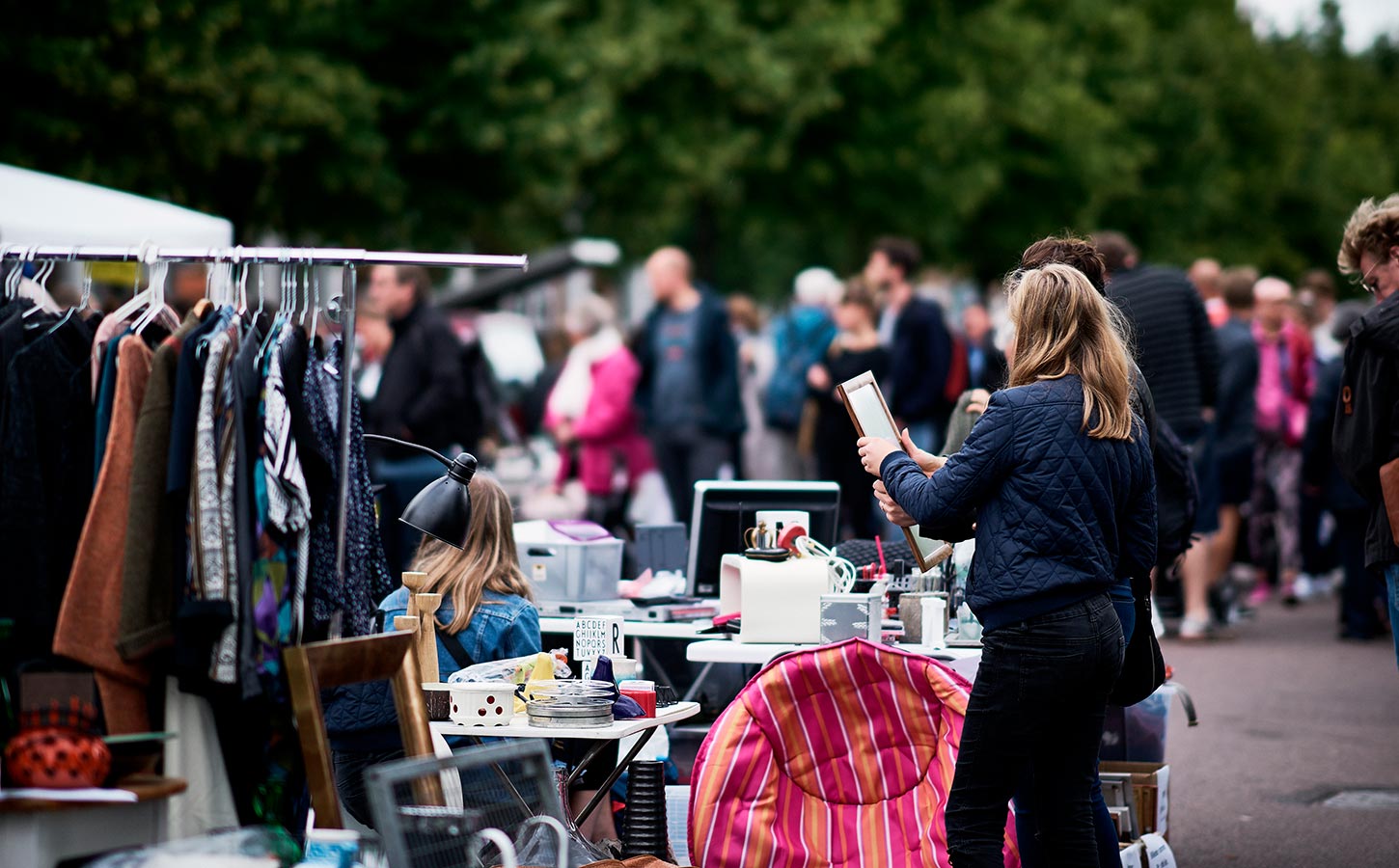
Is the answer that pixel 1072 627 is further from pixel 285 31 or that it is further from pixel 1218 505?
pixel 285 31

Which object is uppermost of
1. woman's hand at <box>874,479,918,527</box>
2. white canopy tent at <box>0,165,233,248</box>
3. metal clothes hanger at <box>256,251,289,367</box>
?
white canopy tent at <box>0,165,233,248</box>

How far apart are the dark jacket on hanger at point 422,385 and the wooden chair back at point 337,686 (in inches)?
217

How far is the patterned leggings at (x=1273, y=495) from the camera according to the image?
501 inches

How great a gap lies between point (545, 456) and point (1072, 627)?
12317 mm

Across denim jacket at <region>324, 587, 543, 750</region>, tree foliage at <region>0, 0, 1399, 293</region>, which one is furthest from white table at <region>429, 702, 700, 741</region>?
tree foliage at <region>0, 0, 1399, 293</region>

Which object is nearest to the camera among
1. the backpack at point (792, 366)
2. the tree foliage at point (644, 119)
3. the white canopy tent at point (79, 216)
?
the white canopy tent at point (79, 216)

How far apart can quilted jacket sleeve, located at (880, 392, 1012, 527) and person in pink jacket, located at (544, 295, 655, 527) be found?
7567 mm

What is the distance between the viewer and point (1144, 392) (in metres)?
5.33

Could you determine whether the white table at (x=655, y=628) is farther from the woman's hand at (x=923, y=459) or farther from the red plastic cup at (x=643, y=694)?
the woman's hand at (x=923, y=459)

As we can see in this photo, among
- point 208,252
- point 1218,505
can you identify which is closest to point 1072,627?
point 208,252

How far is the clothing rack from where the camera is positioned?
14.8 feet

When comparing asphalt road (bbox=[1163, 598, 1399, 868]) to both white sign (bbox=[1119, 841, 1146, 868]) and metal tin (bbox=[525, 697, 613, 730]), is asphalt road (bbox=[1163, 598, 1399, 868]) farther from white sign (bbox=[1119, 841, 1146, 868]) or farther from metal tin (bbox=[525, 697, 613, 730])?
metal tin (bbox=[525, 697, 613, 730])

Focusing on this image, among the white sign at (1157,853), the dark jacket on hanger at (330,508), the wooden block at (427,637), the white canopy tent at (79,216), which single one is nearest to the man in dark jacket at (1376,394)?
the white sign at (1157,853)

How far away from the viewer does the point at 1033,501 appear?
14.4 feet
